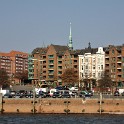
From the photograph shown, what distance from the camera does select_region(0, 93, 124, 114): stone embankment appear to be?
89.6m

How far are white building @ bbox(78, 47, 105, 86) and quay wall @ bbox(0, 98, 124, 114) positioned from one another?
7576 cm

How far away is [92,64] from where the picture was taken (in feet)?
568

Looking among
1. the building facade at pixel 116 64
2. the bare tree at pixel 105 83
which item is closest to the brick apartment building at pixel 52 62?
the building facade at pixel 116 64

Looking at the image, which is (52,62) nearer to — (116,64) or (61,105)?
(116,64)

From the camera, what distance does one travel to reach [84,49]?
18000 cm

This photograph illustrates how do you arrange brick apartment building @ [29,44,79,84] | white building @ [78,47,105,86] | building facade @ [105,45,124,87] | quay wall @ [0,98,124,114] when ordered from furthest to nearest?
brick apartment building @ [29,44,79,84]
white building @ [78,47,105,86]
building facade @ [105,45,124,87]
quay wall @ [0,98,124,114]

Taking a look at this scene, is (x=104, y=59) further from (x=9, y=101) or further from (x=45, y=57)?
(x=9, y=101)

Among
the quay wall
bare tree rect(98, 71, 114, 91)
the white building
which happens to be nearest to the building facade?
the white building

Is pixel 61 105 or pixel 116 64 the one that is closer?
pixel 61 105

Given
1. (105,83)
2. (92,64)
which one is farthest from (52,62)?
(105,83)

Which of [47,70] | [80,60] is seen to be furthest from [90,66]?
[47,70]

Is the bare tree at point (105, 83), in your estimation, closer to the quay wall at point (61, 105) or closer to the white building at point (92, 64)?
the white building at point (92, 64)

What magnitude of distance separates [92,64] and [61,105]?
8221 cm

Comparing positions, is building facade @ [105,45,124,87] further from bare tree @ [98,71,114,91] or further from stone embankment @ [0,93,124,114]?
stone embankment @ [0,93,124,114]
